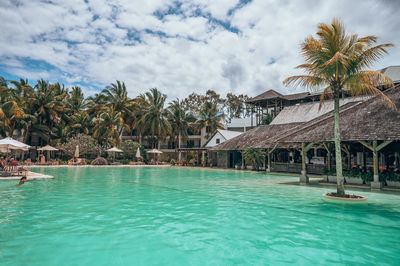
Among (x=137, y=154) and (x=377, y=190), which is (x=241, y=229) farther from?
(x=137, y=154)

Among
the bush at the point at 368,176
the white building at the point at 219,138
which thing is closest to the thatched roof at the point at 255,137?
the white building at the point at 219,138

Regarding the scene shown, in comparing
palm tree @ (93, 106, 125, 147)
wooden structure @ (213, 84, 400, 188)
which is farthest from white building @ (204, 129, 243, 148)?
wooden structure @ (213, 84, 400, 188)

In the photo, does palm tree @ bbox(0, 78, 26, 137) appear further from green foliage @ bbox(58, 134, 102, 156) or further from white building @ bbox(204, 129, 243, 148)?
white building @ bbox(204, 129, 243, 148)

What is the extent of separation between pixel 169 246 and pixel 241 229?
6.99 feet

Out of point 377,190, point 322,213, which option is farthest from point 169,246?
point 377,190

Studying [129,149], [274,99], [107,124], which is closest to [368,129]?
[274,99]

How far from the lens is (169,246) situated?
19.0 feet

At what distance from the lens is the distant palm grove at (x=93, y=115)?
39.7 metres

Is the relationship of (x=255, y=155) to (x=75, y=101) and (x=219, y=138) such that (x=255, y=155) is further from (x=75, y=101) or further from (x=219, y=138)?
(x=75, y=101)

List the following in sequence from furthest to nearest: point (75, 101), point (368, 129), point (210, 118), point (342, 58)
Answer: point (210, 118) → point (75, 101) → point (368, 129) → point (342, 58)

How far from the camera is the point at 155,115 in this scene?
150 ft

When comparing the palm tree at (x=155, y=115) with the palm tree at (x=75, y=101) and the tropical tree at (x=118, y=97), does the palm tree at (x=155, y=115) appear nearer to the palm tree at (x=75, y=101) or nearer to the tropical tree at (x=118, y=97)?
the tropical tree at (x=118, y=97)

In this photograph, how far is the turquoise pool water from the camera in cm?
520

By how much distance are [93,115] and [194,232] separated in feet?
146
